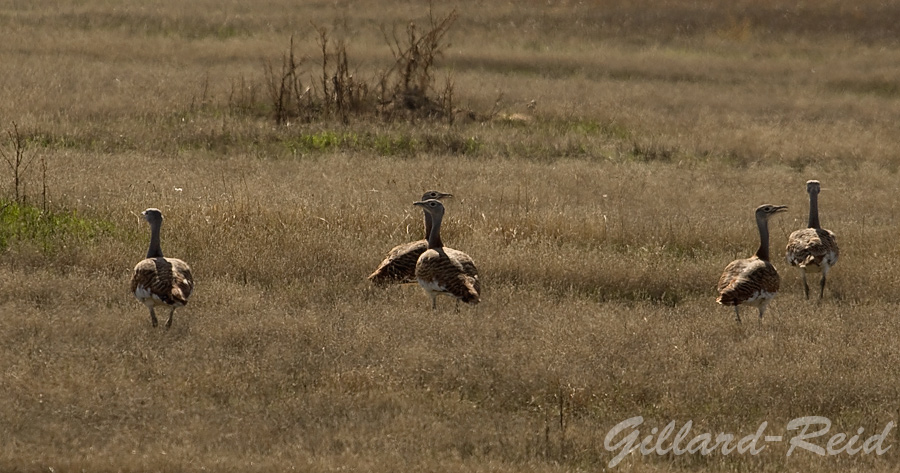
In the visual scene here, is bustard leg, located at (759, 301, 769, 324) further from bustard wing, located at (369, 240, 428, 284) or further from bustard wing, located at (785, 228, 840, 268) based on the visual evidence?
bustard wing, located at (369, 240, 428, 284)

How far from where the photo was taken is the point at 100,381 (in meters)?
8.63

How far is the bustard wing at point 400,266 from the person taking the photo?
38.8ft

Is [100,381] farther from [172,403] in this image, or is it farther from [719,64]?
[719,64]

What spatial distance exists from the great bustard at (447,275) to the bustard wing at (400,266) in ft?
1.56

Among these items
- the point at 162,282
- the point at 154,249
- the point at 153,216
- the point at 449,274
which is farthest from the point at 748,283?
the point at 153,216

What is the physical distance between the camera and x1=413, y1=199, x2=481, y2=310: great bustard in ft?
35.5

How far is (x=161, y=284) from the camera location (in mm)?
9875

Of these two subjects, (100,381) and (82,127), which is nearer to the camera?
(100,381)

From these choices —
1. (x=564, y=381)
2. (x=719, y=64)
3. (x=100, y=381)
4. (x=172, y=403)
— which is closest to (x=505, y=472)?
(x=564, y=381)

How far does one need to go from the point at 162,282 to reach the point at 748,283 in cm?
568

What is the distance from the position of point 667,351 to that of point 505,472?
298 cm

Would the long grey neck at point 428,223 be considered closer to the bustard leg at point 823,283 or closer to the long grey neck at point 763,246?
the long grey neck at point 763,246

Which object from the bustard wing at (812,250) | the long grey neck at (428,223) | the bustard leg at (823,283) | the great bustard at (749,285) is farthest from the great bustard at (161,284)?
the bustard leg at (823,283)

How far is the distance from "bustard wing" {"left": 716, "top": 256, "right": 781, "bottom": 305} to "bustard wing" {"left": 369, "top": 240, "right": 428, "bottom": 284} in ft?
10.8
